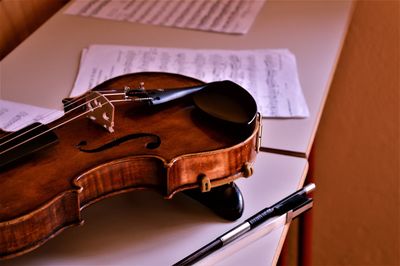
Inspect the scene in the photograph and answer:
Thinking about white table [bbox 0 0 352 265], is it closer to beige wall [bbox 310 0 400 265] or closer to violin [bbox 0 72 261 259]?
violin [bbox 0 72 261 259]

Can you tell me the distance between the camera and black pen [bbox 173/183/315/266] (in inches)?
25.0

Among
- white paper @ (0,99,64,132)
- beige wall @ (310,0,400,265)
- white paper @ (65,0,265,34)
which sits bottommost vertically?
beige wall @ (310,0,400,265)

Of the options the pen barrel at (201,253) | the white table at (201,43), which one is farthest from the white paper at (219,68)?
the pen barrel at (201,253)

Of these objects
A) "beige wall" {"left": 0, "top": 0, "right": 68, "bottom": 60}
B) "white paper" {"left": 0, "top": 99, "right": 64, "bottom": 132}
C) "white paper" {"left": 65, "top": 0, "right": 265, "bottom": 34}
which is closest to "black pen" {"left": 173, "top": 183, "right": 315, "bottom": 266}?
"white paper" {"left": 0, "top": 99, "right": 64, "bottom": 132}

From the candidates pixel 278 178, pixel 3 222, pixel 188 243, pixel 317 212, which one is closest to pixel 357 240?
pixel 317 212

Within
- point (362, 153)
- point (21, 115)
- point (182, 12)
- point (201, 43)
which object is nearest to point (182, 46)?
point (201, 43)

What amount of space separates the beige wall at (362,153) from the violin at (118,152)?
831mm

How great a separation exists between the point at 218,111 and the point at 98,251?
0.24m

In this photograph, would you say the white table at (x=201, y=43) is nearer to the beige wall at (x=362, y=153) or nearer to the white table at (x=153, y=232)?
the white table at (x=153, y=232)

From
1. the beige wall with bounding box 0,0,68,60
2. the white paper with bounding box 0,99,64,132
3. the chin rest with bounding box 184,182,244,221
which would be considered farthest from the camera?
the beige wall with bounding box 0,0,68,60

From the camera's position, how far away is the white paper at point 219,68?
932mm

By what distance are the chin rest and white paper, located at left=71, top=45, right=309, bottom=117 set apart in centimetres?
22

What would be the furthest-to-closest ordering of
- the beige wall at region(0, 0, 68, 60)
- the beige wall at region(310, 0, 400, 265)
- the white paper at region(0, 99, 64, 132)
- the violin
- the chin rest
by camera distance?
the beige wall at region(310, 0, 400, 265)
the beige wall at region(0, 0, 68, 60)
the white paper at region(0, 99, 64, 132)
the chin rest
the violin

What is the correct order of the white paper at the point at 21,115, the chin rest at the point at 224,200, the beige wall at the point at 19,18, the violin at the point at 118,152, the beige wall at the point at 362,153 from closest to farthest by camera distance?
the violin at the point at 118,152
the chin rest at the point at 224,200
the white paper at the point at 21,115
the beige wall at the point at 19,18
the beige wall at the point at 362,153
